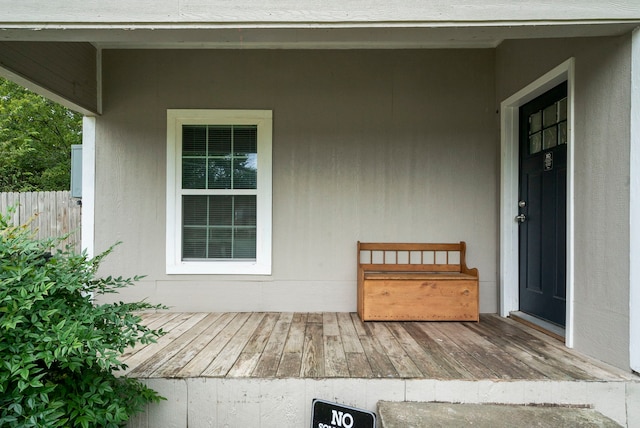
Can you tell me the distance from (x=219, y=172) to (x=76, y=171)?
158 centimetres

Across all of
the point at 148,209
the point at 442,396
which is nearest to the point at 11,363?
the point at 442,396

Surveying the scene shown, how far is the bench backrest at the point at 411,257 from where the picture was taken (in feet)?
10.6

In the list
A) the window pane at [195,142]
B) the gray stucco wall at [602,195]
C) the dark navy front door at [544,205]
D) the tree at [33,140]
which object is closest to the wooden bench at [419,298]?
the dark navy front door at [544,205]

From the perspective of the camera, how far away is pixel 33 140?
8234 mm

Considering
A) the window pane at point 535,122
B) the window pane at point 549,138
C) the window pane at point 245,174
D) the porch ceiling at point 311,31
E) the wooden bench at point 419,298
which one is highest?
the porch ceiling at point 311,31

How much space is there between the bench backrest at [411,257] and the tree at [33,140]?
339 inches

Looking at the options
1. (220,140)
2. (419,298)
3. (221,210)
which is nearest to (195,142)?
(220,140)

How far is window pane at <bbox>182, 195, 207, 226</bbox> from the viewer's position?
3.33 meters

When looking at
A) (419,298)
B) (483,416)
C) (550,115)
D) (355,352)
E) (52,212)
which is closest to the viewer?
(483,416)

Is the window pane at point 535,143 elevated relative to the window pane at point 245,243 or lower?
elevated

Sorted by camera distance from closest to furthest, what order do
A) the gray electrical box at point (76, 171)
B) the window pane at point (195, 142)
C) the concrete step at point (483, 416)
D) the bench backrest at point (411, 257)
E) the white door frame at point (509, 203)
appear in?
1. the concrete step at point (483, 416)
2. the white door frame at point (509, 203)
3. the bench backrest at point (411, 257)
4. the window pane at point (195, 142)
5. the gray electrical box at point (76, 171)

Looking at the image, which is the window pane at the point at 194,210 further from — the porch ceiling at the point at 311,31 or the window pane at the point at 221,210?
the porch ceiling at the point at 311,31

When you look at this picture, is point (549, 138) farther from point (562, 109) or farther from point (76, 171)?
point (76, 171)

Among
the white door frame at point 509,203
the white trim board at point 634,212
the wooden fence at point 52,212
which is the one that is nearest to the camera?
the white trim board at point 634,212
